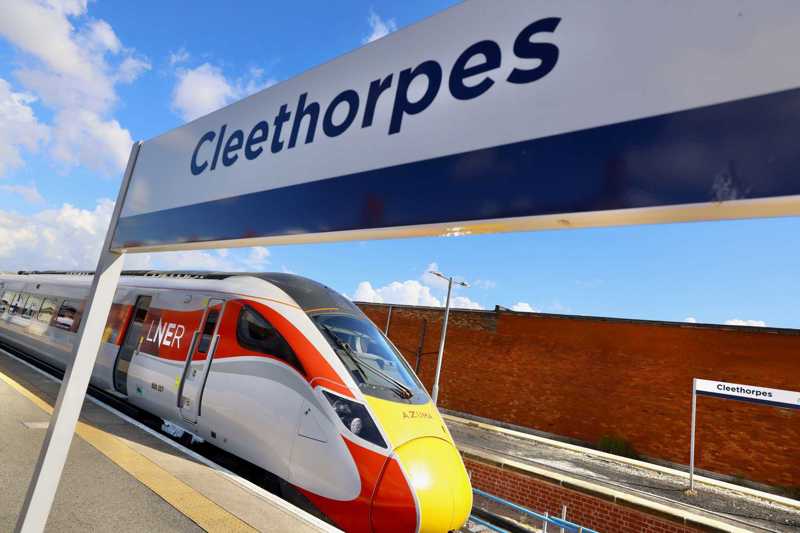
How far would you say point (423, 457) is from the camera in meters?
4.90

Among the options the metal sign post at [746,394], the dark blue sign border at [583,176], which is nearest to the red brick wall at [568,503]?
the metal sign post at [746,394]

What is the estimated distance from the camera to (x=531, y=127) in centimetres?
123

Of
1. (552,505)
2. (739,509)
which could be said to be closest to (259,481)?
(552,505)

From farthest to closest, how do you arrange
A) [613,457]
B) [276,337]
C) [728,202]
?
1. [613,457]
2. [276,337]
3. [728,202]

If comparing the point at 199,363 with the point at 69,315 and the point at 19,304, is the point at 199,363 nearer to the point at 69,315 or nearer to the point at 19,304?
the point at 69,315

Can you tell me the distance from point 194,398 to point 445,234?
21.9 feet

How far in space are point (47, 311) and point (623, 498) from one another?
51.4 ft

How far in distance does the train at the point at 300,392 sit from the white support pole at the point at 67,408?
48.1 inches

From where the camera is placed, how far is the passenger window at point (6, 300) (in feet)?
50.8

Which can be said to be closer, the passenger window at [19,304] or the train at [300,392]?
the train at [300,392]

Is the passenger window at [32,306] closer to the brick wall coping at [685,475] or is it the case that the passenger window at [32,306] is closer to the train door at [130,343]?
the train door at [130,343]

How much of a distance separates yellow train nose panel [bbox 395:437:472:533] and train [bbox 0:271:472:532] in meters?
0.01

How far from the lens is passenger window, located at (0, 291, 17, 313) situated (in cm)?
1549

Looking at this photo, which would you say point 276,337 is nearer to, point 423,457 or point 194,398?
point 194,398
